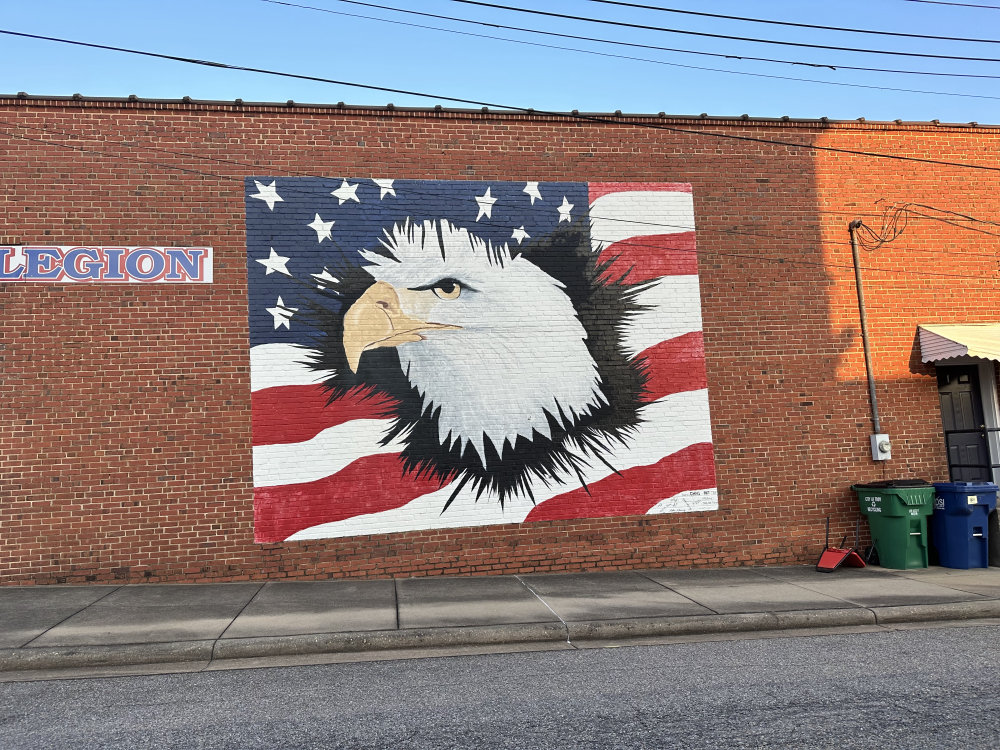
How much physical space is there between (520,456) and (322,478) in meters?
2.59

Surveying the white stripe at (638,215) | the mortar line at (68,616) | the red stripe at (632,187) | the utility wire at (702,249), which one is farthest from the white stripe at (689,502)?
the mortar line at (68,616)

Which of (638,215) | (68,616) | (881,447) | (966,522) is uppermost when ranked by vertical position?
(638,215)

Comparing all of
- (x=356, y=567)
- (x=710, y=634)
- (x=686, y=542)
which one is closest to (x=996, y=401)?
(x=686, y=542)

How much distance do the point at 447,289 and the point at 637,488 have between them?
3.77 meters

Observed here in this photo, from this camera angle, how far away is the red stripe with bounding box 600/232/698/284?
1032 cm

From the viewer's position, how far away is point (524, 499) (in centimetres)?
968

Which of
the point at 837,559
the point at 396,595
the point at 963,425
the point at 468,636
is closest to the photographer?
the point at 468,636

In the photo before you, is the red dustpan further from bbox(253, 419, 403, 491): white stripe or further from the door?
bbox(253, 419, 403, 491): white stripe

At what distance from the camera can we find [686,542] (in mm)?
10000

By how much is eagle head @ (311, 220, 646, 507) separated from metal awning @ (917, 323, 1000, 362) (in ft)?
14.5

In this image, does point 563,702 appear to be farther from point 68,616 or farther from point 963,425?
point 963,425

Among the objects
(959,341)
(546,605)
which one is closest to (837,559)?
(959,341)

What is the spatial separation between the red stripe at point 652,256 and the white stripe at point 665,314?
161 mm

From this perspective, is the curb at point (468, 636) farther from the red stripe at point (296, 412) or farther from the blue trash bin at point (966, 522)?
the red stripe at point (296, 412)
